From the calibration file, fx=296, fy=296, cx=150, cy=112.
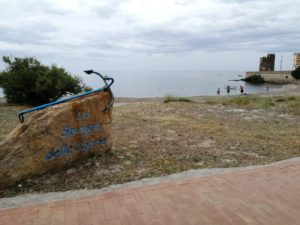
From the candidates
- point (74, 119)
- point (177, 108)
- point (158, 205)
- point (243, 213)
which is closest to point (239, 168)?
point (243, 213)

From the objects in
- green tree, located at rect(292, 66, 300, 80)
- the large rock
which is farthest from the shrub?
the large rock

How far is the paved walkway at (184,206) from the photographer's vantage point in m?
2.94

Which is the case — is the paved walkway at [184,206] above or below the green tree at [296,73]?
above

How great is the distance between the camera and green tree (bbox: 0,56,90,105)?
721 inches

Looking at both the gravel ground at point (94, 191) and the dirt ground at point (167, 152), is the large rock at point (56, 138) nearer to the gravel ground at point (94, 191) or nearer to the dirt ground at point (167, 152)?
the dirt ground at point (167, 152)

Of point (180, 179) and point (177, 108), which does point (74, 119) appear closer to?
point (180, 179)

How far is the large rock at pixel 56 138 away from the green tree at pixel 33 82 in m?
14.3

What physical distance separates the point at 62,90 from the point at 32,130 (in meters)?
15.5

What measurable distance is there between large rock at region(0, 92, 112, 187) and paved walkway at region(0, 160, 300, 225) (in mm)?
867

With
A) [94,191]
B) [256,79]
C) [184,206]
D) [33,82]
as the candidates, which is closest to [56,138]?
[94,191]

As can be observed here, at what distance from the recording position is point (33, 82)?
730 inches

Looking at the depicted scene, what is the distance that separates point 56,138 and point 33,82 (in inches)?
614

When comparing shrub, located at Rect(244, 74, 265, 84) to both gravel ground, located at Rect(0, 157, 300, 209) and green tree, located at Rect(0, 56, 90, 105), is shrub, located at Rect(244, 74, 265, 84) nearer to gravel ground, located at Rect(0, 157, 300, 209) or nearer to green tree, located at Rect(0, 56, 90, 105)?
green tree, located at Rect(0, 56, 90, 105)

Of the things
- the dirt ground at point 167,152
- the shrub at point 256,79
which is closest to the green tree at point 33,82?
the dirt ground at point 167,152
